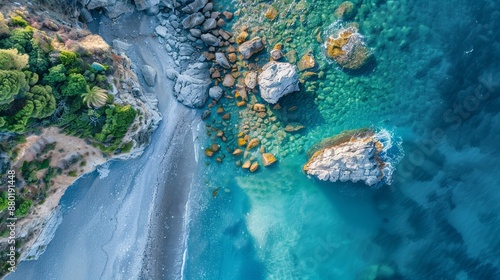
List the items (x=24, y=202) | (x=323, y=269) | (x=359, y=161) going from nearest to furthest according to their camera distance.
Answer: (x=24, y=202), (x=359, y=161), (x=323, y=269)

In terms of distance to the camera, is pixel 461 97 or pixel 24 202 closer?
pixel 24 202

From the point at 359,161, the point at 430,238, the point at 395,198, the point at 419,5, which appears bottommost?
the point at 430,238

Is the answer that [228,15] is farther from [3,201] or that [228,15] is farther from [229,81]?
[3,201]

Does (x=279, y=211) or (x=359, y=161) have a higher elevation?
(x=359, y=161)

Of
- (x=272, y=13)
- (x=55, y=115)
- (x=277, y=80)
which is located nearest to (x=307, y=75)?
(x=277, y=80)

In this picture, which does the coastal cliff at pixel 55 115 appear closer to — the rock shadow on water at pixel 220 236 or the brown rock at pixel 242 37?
the rock shadow on water at pixel 220 236

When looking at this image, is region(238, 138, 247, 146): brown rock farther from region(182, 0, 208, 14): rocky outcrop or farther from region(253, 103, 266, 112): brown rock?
region(182, 0, 208, 14): rocky outcrop

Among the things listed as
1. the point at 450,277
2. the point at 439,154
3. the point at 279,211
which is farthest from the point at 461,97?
the point at 279,211

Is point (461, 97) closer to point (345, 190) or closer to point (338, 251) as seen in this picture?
point (345, 190)
